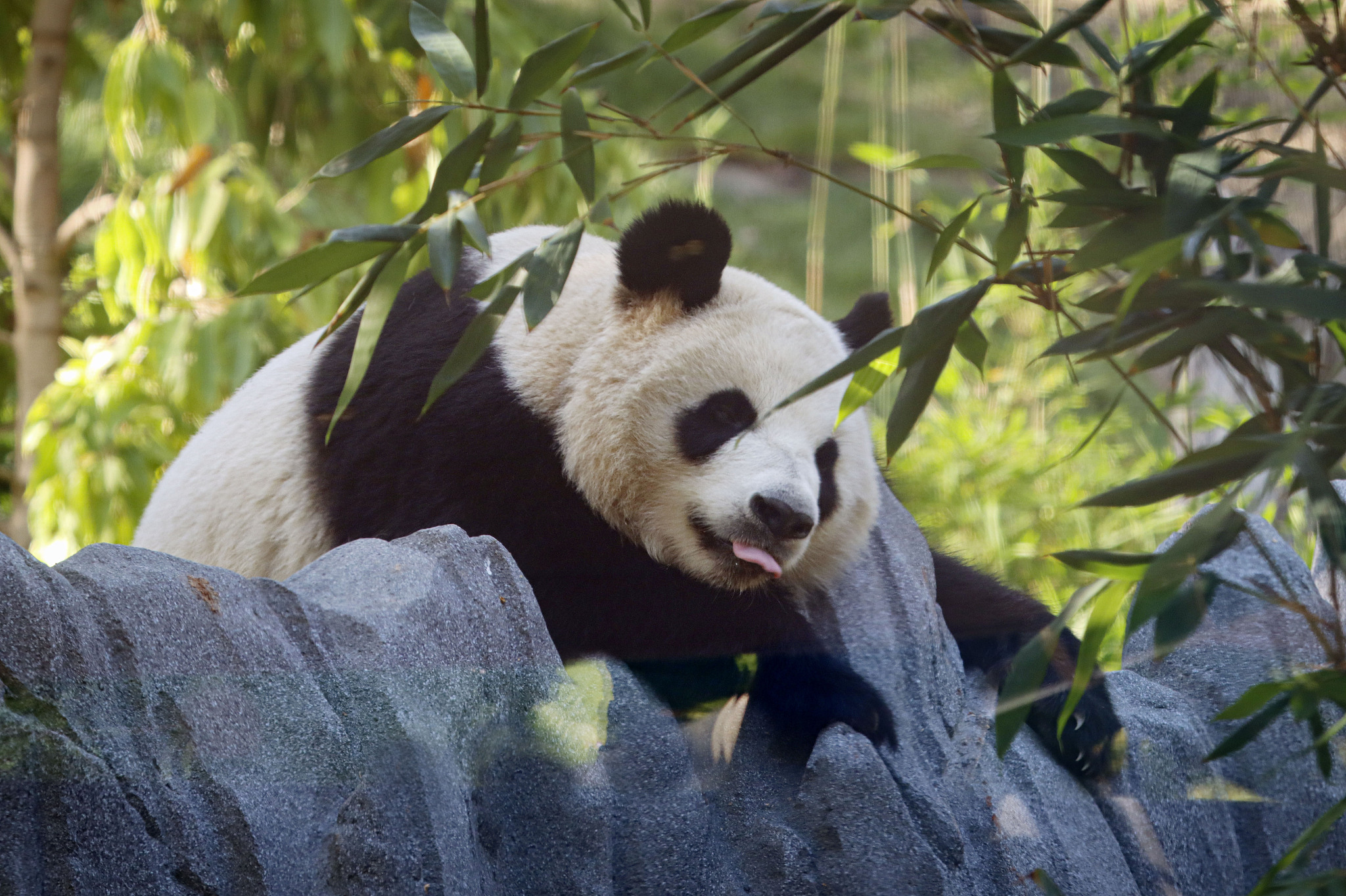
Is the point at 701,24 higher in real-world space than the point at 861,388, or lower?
higher

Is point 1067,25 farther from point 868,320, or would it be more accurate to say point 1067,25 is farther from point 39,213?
point 39,213

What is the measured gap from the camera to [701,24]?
1190 millimetres

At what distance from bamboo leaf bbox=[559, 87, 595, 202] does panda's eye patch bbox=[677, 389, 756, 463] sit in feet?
1.44

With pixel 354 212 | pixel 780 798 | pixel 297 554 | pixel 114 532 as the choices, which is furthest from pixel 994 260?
pixel 354 212

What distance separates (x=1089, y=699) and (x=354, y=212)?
327cm

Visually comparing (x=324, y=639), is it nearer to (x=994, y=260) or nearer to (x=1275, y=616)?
(x=994, y=260)

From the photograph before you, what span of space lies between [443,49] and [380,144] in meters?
0.13

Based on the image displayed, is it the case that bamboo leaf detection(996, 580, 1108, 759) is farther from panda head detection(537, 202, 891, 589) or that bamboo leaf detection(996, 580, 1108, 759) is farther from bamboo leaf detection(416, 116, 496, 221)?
bamboo leaf detection(416, 116, 496, 221)

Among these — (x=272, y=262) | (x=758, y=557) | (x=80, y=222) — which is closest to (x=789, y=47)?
(x=758, y=557)

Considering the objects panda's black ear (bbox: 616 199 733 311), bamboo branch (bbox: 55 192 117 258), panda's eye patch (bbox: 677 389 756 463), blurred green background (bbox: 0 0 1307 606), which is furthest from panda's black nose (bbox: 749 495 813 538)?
bamboo branch (bbox: 55 192 117 258)

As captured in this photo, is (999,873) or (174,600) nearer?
(174,600)

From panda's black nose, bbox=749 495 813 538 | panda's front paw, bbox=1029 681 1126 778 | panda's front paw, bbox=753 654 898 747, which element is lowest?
panda's front paw, bbox=1029 681 1126 778

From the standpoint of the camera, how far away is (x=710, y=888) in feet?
4.02

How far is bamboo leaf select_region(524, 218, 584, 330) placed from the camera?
3.69 feet
